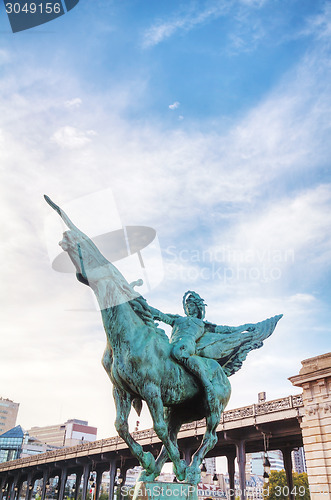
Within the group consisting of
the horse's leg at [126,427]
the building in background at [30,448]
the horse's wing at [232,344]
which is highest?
the building in background at [30,448]

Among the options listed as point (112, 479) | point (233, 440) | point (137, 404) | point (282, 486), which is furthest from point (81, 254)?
point (282, 486)

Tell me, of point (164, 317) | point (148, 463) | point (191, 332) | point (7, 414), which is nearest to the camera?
point (148, 463)

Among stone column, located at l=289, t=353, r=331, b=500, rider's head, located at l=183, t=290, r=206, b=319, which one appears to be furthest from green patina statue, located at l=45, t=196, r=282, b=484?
stone column, located at l=289, t=353, r=331, b=500

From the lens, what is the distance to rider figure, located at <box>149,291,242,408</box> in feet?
16.3

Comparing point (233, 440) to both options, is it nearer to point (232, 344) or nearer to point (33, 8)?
point (232, 344)

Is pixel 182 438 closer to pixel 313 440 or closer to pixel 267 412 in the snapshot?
pixel 267 412

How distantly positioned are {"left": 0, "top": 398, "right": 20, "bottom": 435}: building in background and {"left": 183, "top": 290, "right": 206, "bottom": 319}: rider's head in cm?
14882

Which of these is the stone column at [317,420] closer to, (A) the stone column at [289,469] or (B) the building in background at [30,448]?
(A) the stone column at [289,469]

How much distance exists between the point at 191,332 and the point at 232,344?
2.53ft

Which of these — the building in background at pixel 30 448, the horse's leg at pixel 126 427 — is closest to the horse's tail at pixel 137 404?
the horse's leg at pixel 126 427

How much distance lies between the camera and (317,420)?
16.7 metres

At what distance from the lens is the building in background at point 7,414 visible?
134250 millimetres

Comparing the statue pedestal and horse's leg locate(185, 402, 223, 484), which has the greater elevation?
horse's leg locate(185, 402, 223, 484)

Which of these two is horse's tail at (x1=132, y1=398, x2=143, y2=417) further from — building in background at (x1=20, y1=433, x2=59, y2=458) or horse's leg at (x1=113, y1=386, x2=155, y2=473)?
building in background at (x1=20, y1=433, x2=59, y2=458)
